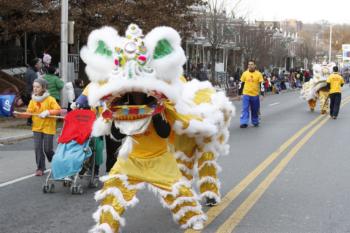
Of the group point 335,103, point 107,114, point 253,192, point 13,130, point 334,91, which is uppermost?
point 107,114

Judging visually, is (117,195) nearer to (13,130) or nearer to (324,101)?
(13,130)

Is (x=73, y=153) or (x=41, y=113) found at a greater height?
(x=41, y=113)

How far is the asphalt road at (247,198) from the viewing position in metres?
6.21

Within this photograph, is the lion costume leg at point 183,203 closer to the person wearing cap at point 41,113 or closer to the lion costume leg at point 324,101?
the person wearing cap at point 41,113

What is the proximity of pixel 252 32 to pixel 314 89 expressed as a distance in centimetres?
2031

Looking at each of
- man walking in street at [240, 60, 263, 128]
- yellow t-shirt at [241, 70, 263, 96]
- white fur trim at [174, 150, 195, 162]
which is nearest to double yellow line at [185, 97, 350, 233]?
white fur trim at [174, 150, 195, 162]

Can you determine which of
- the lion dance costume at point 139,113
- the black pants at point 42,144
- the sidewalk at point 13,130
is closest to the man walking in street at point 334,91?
the sidewalk at point 13,130

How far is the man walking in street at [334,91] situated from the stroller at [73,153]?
13348 mm

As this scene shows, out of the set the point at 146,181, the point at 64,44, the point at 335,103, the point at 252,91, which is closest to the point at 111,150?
the point at 146,181

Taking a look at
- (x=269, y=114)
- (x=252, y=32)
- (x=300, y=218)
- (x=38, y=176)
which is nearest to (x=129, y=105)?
(x=300, y=218)

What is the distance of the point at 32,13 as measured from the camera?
2253cm

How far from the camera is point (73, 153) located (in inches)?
306

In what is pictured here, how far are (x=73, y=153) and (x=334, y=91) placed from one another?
14.3m

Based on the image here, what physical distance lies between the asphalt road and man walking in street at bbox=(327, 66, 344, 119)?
7.41 m
